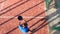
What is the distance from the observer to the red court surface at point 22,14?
7.86m

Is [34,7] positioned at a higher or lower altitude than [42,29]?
higher

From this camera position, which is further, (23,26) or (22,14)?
(22,14)

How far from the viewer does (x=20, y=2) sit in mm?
9242

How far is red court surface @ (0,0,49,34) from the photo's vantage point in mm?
7864

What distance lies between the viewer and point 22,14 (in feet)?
28.1

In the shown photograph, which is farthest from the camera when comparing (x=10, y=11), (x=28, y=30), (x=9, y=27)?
(x=10, y=11)

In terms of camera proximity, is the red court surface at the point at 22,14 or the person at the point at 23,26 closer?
the person at the point at 23,26

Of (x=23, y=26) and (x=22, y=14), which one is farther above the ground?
(x=22, y=14)

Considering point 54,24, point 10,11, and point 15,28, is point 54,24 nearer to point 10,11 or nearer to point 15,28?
point 15,28

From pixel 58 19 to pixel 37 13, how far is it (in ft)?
3.50

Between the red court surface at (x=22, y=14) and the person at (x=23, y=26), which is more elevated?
the red court surface at (x=22, y=14)

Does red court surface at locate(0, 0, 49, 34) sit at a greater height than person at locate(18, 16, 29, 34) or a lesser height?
greater

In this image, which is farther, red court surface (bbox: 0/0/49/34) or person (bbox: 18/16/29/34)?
red court surface (bbox: 0/0/49/34)

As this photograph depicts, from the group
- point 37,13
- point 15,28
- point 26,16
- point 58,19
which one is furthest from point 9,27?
point 58,19
